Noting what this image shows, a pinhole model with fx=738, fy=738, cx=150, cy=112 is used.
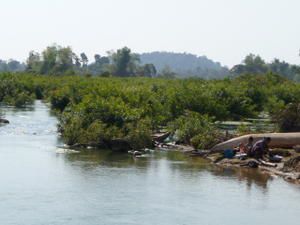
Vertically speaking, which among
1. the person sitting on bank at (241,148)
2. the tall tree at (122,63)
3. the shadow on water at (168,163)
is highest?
the tall tree at (122,63)

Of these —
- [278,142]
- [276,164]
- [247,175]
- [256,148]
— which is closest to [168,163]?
[256,148]

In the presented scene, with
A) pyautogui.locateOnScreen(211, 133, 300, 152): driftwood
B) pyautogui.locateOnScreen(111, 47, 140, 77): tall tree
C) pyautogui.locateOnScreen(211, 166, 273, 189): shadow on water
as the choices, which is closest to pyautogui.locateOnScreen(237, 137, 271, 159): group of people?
pyautogui.locateOnScreen(211, 133, 300, 152): driftwood

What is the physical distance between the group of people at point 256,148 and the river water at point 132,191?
1487 mm

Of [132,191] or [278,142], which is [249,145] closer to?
[278,142]

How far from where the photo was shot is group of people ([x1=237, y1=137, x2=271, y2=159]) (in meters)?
28.3

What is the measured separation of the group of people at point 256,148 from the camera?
2826 cm

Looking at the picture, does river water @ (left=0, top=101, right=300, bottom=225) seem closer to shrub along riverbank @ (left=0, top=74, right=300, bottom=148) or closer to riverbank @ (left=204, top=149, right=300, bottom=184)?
riverbank @ (left=204, top=149, right=300, bottom=184)

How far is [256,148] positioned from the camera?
28.3 meters

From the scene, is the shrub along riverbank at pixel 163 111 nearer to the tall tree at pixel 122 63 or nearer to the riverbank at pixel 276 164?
the riverbank at pixel 276 164

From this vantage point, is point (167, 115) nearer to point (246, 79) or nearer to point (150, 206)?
point (150, 206)

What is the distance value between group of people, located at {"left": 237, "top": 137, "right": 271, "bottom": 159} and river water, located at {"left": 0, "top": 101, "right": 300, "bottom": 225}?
149 centimetres

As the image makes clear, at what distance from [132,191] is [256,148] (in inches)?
288

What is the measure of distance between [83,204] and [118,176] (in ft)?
15.1

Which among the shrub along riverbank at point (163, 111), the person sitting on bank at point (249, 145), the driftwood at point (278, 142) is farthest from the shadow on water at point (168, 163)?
the person sitting on bank at point (249, 145)
